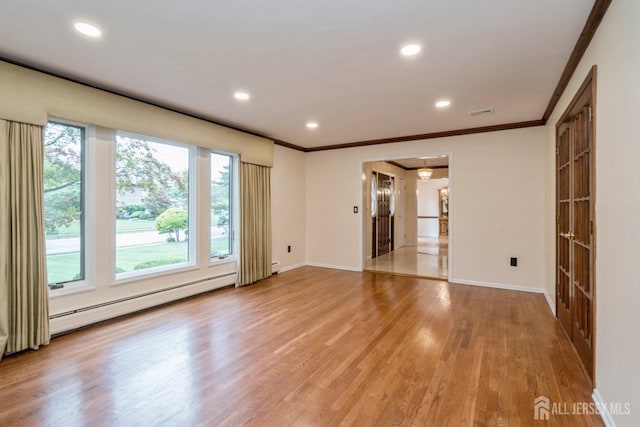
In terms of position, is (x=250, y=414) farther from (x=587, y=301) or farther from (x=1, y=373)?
(x=587, y=301)

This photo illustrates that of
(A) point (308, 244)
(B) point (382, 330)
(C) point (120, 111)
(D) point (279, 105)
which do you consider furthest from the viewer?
(A) point (308, 244)

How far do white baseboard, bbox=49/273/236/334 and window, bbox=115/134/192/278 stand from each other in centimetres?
34

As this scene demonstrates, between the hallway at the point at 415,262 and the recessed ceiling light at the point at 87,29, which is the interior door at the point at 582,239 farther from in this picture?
the recessed ceiling light at the point at 87,29

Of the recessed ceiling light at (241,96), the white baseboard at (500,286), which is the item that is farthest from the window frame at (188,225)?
the white baseboard at (500,286)

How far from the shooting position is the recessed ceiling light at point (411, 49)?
2463mm

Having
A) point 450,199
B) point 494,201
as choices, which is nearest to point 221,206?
point 450,199

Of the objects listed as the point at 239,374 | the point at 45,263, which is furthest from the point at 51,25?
the point at 239,374

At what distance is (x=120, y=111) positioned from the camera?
11.2 feet

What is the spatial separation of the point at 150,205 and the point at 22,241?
1.40 m

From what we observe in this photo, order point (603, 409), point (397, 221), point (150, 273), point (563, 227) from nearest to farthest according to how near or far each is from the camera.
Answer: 1. point (603, 409)
2. point (563, 227)
3. point (150, 273)
4. point (397, 221)

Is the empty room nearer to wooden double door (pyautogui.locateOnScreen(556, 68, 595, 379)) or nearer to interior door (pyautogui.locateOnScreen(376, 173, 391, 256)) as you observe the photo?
wooden double door (pyautogui.locateOnScreen(556, 68, 595, 379))

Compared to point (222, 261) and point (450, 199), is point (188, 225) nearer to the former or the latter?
point (222, 261)

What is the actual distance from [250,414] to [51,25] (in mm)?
2993

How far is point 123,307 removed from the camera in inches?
140
